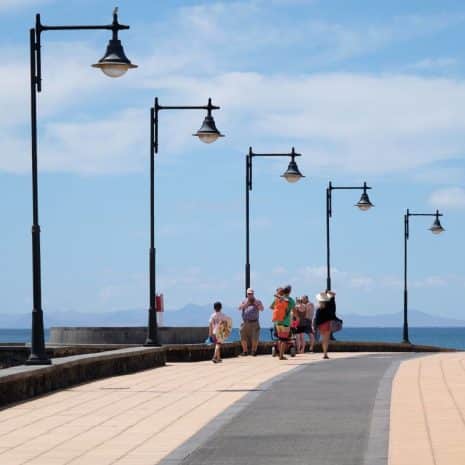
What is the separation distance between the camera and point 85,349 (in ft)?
117

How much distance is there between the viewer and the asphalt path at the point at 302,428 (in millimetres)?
12219

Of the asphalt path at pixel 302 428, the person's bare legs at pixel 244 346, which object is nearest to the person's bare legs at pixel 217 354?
the person's bare legs at pixel 244 346

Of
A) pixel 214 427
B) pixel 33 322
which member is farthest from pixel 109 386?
pixel 214 427

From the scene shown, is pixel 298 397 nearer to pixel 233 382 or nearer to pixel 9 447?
pixel 233 382

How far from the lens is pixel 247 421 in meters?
15.5

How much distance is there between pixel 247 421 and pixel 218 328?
1650cm

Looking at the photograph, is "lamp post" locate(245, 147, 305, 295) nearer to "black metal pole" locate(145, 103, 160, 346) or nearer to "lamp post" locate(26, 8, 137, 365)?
"black metal pole" locate(145, 103, 160, 346)

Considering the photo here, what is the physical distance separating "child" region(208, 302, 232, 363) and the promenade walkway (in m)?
6.88

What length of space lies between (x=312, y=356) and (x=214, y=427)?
20.4 m

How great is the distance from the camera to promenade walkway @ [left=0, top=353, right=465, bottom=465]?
40.8 ft

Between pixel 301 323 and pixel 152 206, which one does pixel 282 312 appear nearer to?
pixel 152 206

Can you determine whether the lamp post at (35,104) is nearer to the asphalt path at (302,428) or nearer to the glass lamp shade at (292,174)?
the asphalt path at (302,428)

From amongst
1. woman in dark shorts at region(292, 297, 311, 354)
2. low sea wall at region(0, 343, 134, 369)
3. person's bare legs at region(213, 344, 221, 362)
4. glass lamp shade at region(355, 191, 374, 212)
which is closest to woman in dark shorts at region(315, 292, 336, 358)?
person's bare legs at region(213, 344, 221, 362)

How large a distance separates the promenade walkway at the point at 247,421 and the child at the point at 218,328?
6875 millimetres
